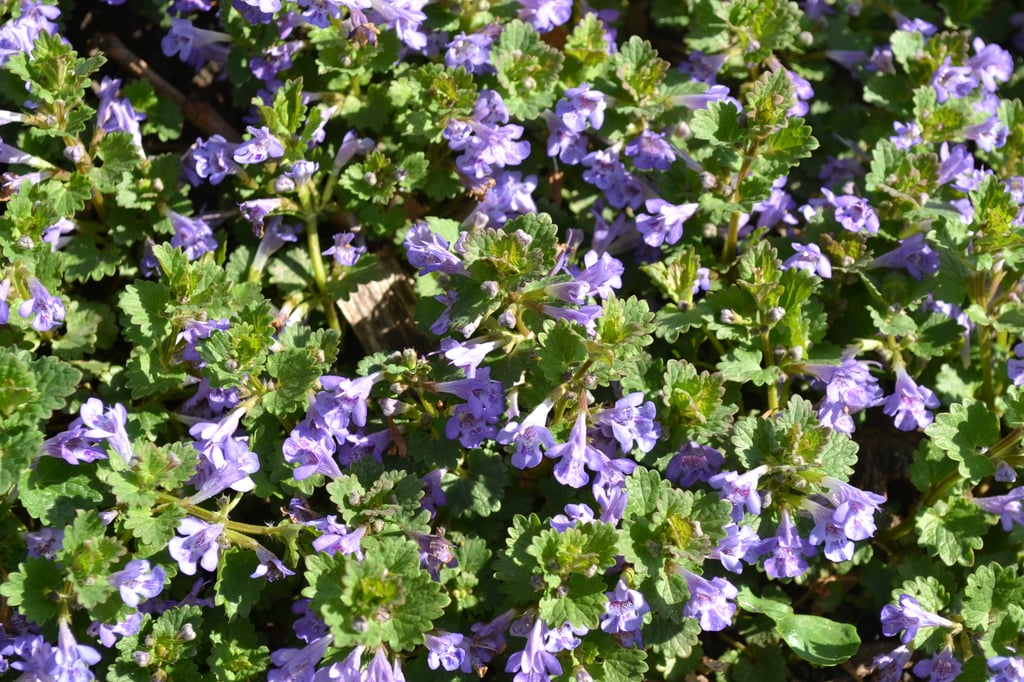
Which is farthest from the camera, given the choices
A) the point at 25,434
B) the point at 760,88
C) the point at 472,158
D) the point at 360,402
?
the point at 472,158

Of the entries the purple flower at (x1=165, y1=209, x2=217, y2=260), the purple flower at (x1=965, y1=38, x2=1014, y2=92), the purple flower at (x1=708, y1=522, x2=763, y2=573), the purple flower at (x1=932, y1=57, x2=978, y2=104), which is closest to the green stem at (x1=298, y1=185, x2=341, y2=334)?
the purple flower at (x1=165, y1=209, x2=217, y2=260)

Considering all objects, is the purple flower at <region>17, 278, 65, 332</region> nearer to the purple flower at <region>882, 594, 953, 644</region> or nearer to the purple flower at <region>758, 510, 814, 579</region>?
the purple flower at <region>758, 510, 814, 579</region>

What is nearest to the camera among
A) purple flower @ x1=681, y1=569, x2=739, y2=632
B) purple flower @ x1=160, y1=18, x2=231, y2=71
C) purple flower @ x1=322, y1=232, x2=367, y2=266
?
purple flower @ x1=681, y1=569, x2=739, y2=632

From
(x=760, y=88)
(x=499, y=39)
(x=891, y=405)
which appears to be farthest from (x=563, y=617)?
(x=499, y=39)

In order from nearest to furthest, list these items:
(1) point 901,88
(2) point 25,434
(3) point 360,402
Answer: (2) point 25,434 < (3) point 360,402 < (1) point 901,88

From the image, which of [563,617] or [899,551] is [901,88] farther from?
[563,617]

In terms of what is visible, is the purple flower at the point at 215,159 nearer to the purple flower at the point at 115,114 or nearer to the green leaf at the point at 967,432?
the purple flower at the point at 115,114

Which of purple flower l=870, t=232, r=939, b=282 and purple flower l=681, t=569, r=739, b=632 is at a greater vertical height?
purple flower l=870, t=232, r=939, b=282
